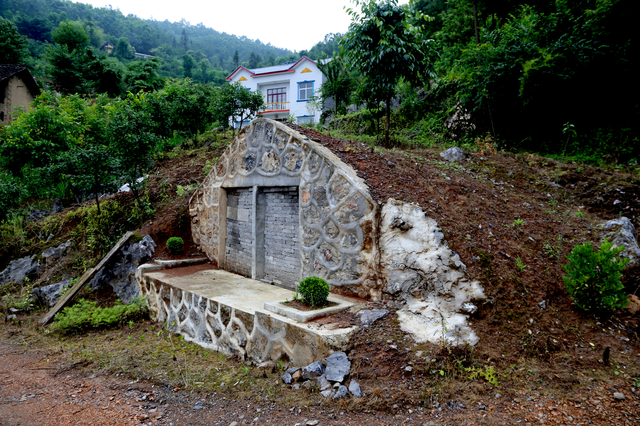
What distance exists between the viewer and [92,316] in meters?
7.31

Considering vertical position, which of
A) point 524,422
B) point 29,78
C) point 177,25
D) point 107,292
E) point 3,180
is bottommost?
point 107,292

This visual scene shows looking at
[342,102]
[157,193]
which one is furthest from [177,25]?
[157,193]

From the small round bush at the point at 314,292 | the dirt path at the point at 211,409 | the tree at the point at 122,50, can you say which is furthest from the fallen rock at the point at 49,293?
the tree at the point at 122,50

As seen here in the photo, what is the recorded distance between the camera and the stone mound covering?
14.3 ft

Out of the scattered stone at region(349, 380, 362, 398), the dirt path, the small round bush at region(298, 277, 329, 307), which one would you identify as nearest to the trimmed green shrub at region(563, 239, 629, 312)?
the dirt path

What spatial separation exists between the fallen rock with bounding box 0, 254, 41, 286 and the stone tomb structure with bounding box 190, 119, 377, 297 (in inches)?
213

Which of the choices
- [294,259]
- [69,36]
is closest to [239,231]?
[294,259]

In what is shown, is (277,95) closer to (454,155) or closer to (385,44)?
(385,44)

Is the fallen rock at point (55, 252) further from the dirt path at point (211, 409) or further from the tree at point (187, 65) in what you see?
the tree at point (187, 65)

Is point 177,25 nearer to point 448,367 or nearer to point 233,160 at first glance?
point 233,160

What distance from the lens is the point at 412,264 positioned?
4.68 m

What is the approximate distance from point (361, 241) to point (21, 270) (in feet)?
37.6

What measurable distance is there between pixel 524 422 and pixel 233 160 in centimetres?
740

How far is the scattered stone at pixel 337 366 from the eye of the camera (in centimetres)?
374
